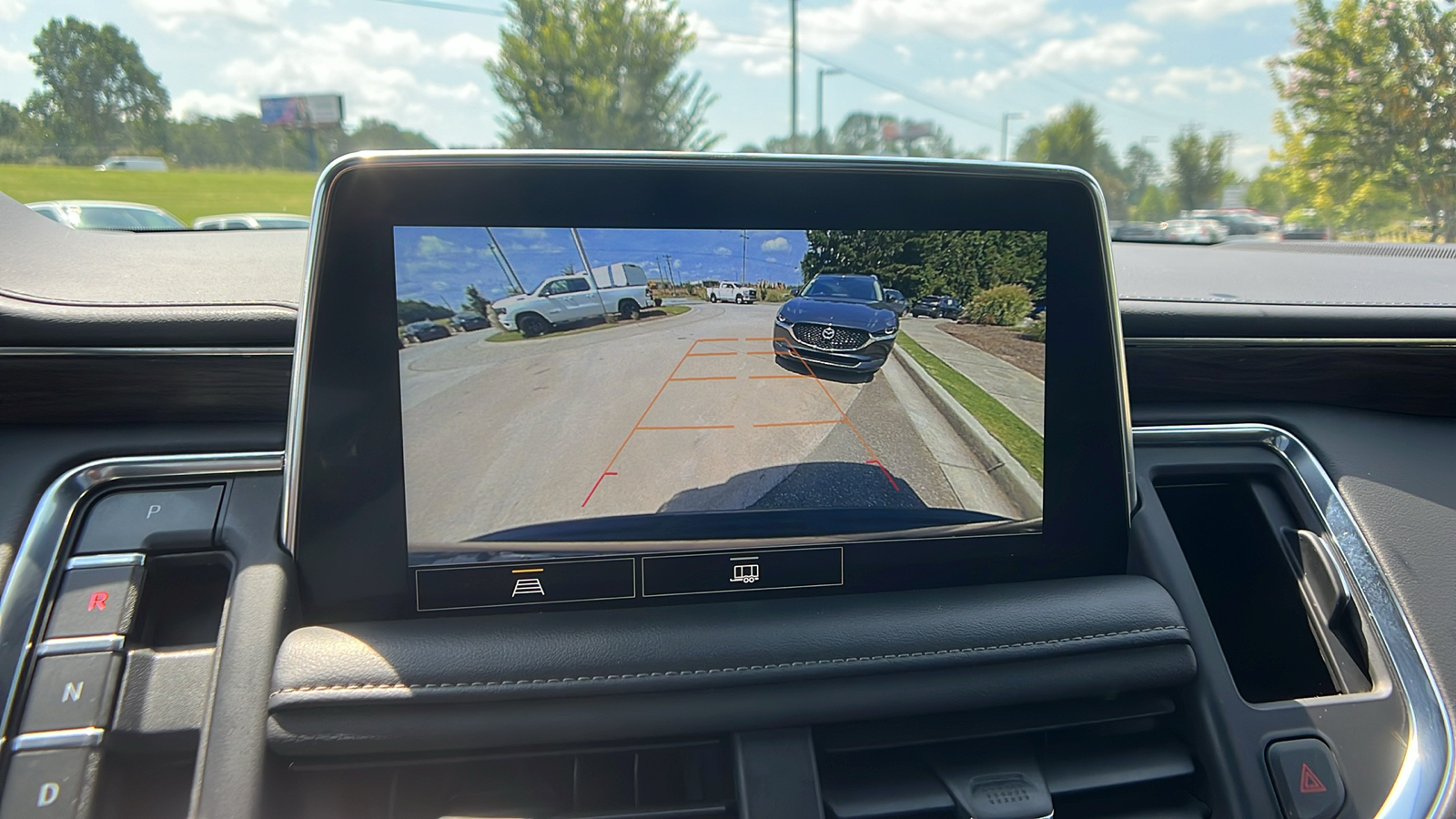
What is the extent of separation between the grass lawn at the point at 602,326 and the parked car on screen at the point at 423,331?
0.31 ft

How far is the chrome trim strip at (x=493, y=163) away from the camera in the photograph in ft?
4.82

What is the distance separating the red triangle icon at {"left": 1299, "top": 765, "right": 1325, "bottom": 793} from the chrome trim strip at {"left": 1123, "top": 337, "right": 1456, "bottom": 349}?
107 cm

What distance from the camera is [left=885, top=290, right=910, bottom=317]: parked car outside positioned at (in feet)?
5.45

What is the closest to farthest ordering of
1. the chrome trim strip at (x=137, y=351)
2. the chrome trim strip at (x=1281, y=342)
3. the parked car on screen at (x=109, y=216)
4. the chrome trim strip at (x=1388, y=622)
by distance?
the chrome trim strip at (x=1388, y=622) → the chrome trim strip at (x=137, y=351) → the chrome trim strip at (x=1281, y=342) → the parked car on screen at (x=109, y=216)

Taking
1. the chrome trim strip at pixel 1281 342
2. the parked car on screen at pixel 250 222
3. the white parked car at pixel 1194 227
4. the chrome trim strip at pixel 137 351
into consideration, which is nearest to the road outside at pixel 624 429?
the chrome trim strip at pixel 137 351

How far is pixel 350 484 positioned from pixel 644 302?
2.22 ft

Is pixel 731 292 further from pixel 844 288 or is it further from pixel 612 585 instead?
pixel 612 585

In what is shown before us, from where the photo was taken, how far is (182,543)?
174 cm

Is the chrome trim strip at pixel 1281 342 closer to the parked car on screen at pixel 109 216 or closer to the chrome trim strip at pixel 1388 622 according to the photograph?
the chrome trim strip at pixel 1388 622

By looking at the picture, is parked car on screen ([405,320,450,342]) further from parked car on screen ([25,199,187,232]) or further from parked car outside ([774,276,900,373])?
parked car on screen ([25,199,187,232])

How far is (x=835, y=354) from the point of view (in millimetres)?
1683

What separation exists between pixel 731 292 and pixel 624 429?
1.15 feet

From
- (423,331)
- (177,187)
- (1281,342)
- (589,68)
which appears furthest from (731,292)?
(589,68)

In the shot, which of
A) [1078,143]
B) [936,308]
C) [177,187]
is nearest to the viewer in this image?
[936,308]
